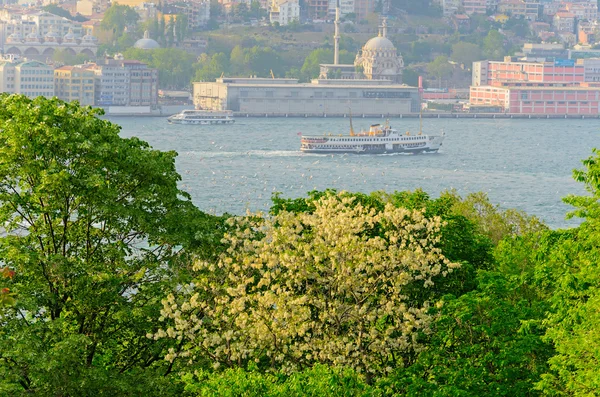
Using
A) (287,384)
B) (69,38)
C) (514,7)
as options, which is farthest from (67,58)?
(287,384)

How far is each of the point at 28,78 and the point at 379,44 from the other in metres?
29.0

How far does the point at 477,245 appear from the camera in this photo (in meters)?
15.9

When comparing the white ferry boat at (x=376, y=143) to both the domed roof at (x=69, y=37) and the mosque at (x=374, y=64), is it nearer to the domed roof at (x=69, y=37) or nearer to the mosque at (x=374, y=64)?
the mosque at (x=374, y=64)

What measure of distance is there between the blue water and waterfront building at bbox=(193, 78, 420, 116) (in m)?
2.91

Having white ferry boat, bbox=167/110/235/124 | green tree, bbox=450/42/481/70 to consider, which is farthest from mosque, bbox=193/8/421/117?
green tree, bbox=450/42/481/70

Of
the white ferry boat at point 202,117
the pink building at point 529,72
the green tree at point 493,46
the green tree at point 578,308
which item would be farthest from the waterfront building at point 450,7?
the green tree at point 578,308

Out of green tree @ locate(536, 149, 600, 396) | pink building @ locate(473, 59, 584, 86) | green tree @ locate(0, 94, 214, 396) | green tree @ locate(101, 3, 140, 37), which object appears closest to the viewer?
green tree @ locate(536, 149, 600, 396)

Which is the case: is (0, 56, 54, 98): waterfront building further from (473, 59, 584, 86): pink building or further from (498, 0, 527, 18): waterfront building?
(498, 0, 527, 18): waterfront building

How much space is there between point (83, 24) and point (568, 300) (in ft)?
369

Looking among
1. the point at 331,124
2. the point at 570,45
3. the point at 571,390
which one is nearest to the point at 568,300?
the point at 571,390

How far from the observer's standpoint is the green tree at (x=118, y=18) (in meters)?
120

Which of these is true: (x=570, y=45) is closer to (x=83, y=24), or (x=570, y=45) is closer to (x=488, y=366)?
(x=83, y=24)

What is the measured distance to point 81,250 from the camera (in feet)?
43.2

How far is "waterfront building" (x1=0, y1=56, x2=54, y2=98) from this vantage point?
92562mm
